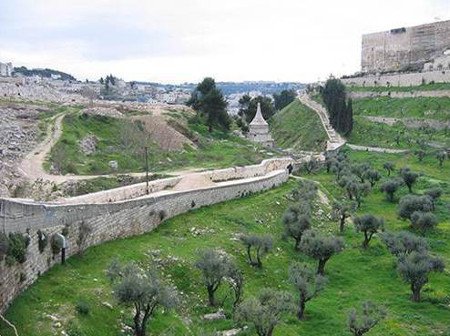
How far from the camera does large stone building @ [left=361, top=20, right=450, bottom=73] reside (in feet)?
384

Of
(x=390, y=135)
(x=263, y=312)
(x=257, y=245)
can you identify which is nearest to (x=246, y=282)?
(x=257, y=245)

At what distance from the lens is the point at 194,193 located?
121ft

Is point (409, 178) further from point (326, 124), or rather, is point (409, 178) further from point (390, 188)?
point (326, 124)

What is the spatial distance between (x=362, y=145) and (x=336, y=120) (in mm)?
7848

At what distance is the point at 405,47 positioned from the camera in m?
123

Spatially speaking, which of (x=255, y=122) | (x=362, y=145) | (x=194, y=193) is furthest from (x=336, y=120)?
(x=194, y=193)

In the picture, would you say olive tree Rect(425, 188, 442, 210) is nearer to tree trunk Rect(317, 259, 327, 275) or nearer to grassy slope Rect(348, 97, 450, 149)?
tree trunk Rect(317, 259, 327, 275)

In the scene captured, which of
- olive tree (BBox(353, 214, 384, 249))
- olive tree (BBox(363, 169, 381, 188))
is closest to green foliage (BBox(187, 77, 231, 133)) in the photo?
olive tree (BBox(363, 169, 381, 188))

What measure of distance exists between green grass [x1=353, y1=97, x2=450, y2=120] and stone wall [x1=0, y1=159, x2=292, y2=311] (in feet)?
165

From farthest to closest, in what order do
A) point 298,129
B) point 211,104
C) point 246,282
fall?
point 298,129 → point 211,104 → point 246,282

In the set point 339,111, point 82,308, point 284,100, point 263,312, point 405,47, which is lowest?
point 263,312

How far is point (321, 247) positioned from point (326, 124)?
58172mm

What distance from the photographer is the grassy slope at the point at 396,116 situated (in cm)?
7406

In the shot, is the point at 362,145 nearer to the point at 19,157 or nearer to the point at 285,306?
the point at 19,157
